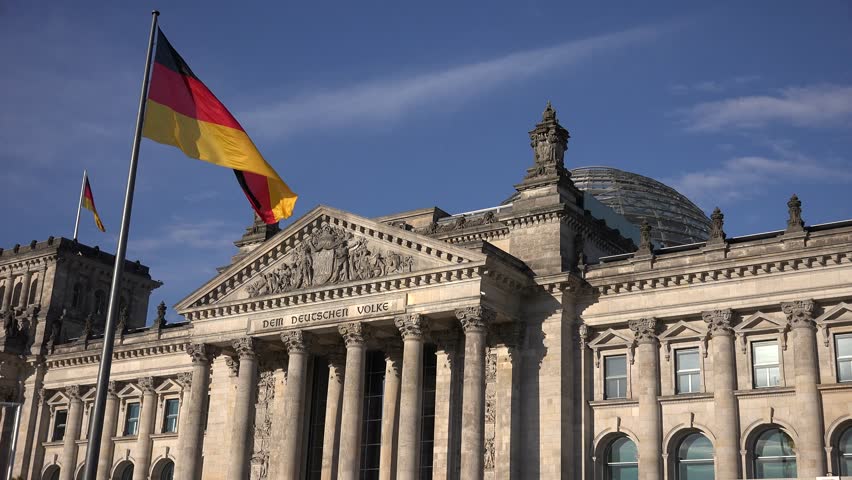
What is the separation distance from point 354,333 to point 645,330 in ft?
40.4

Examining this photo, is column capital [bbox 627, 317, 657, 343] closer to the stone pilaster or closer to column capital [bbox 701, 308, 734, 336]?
column capital [bbox 701, 308, 734, 336]

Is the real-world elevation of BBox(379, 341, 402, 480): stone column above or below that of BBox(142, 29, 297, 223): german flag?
below

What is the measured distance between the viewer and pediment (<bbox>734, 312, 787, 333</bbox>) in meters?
40.9

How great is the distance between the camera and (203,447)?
55281 millimetres

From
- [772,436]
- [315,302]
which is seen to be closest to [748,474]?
[772,436]

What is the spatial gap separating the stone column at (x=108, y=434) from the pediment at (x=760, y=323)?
37.4 meters

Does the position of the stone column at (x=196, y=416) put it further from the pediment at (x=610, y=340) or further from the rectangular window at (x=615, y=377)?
the rectangular window at (x=615, y=377)

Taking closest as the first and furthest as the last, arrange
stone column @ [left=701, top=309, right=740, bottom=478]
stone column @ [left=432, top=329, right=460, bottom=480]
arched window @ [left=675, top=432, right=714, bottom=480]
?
stone column @ [left=701, top=309, right=740, bottom=478], arched window @ [left=675, top=432, right=714, bottom=480], stone column @ [left=432, top=329, right=460, bottom=480]

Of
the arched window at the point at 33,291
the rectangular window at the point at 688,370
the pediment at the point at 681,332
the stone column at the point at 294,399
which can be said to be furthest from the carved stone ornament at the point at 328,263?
the arched window at the point at 33,291

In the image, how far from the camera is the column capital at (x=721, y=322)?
137 feet

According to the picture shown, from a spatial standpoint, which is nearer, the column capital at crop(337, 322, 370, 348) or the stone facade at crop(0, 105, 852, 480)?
the stone facade at crop(0, 105, 852, 480)

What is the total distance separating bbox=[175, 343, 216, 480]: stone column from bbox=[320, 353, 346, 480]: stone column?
6010mm

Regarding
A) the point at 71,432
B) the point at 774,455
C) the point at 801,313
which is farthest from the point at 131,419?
the point at 801,313

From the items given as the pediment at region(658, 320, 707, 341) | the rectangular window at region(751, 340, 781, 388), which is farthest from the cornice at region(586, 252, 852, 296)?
the rectangular window at region(751, 340, 781, 388)
